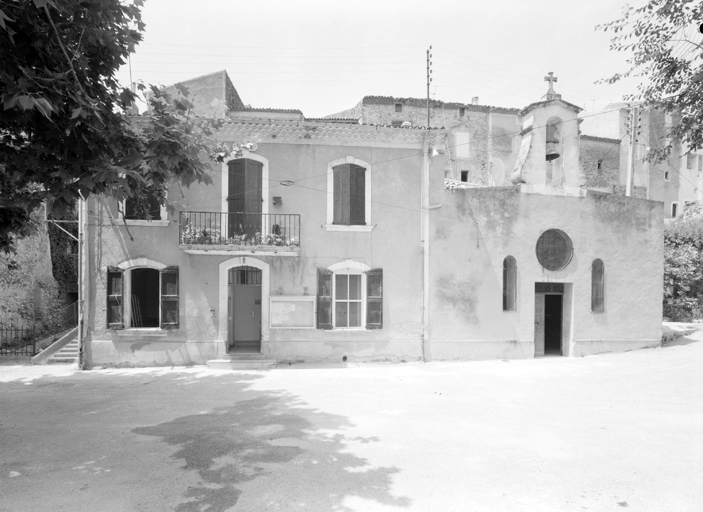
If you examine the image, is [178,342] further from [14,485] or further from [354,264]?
[14,485]

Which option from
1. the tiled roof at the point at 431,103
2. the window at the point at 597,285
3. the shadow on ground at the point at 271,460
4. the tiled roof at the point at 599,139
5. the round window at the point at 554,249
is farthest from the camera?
the tiled roof at the point at 599,139

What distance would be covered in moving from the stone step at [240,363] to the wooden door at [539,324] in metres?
8.11

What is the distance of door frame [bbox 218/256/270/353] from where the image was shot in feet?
41.8

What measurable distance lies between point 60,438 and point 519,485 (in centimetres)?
665

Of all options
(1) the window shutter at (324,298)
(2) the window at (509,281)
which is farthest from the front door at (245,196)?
(2) the window at (509,281)

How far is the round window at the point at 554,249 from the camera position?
13977 millimetres

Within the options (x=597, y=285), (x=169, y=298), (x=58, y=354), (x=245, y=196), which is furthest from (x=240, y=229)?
(x=597, y=285)

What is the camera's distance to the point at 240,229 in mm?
12852

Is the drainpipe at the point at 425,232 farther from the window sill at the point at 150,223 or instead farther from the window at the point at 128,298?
the window sill at the point at 150,223

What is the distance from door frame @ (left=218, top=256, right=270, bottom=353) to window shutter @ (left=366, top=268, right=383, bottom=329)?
2876 millimetres

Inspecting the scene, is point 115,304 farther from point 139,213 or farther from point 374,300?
point 374,300

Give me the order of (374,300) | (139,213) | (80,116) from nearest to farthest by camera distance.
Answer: (80,116) → (139,213) → (374,300)

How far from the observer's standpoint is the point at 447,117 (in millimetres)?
32250

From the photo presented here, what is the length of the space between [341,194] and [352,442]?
7.92 metres
